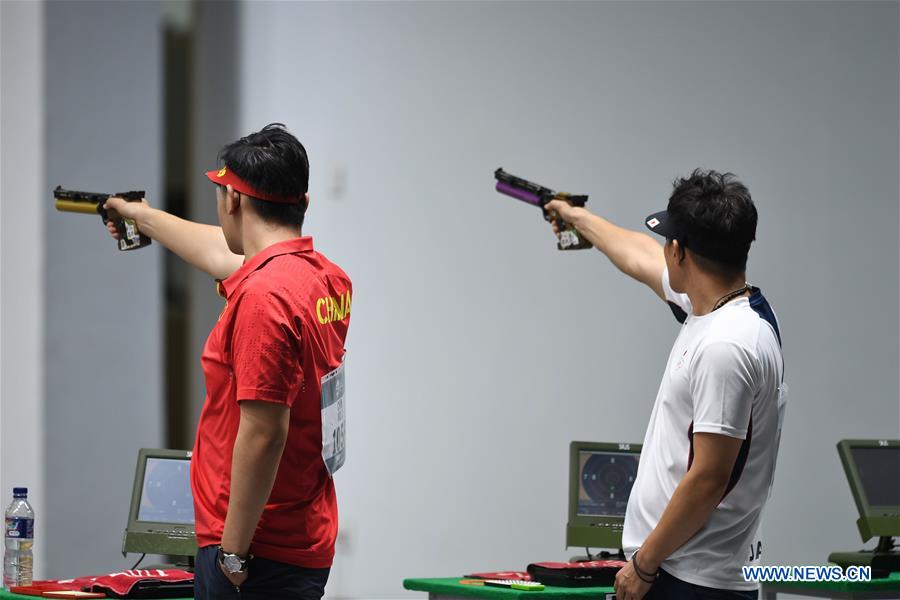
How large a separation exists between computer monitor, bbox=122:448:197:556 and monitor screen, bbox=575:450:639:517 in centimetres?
123

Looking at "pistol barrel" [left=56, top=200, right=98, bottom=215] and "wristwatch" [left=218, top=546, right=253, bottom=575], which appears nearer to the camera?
"wristwatch" [left=218, top=546, right=253, bottom=575]

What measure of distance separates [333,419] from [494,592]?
106 centimetres

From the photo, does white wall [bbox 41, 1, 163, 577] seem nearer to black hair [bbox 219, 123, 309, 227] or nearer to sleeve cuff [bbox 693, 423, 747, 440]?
black hair [bbox 219, 123, 309, 227]

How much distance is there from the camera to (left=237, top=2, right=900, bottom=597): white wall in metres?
4.70

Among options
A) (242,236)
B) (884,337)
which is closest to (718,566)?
(242,236)

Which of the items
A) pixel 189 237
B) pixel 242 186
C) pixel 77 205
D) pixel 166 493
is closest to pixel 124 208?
pixel 77 205

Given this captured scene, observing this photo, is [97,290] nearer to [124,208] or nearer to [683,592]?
[124,208]

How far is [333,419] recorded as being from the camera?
1895 millimetres

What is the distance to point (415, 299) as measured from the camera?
477 centimetres

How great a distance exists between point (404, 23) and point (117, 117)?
56.3 inches

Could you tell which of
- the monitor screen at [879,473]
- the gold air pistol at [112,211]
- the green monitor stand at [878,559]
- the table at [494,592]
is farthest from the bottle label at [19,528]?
the monitor screen at [879,473]

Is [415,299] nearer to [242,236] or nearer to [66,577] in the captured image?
[66,577]

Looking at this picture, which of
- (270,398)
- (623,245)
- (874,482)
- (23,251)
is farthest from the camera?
(23,251)

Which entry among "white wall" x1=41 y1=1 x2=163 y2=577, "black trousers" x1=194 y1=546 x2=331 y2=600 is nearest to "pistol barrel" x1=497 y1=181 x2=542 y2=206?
"black trousers" x1=194 y1=546 x2=331 y2=600
